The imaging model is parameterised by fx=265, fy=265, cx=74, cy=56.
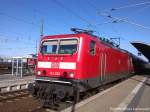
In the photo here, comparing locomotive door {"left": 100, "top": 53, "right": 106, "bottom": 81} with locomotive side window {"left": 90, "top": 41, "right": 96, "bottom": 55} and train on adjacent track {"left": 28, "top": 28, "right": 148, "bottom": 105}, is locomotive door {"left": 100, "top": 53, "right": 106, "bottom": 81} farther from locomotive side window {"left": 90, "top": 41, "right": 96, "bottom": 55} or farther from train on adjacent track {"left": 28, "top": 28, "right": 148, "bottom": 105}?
locomotive side window {"left": 90, "top": 41, "right": 96, "bottom": 55}

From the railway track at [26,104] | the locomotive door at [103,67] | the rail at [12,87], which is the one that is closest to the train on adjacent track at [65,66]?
the railway track at [26,104]

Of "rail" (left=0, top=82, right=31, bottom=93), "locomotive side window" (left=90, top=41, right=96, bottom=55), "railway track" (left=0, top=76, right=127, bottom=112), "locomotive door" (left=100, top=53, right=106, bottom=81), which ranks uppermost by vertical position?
"locomotive side window" (left=90, top=41, right=96, bottom=55)

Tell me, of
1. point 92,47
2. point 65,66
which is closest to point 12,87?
point 65,66

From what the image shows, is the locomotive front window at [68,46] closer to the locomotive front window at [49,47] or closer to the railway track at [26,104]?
the locomotive front window at [49,47]

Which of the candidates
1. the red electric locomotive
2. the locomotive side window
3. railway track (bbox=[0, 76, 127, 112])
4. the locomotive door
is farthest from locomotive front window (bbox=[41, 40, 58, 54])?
the locomotive door

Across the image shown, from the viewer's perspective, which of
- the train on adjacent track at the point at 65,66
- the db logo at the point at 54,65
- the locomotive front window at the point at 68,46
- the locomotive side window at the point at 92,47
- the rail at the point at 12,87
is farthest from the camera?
the rail at the point at 12,87

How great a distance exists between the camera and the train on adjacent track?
11.2 meters

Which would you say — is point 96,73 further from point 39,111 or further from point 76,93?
point 39,111

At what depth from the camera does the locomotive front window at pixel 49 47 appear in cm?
1226

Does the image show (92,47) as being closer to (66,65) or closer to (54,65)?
(66,65)

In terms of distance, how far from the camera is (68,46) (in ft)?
39.0

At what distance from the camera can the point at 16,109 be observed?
34.3 feet

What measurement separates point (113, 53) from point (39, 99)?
6.87 metres

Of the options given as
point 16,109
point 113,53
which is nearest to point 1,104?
Answer: point 16,109
